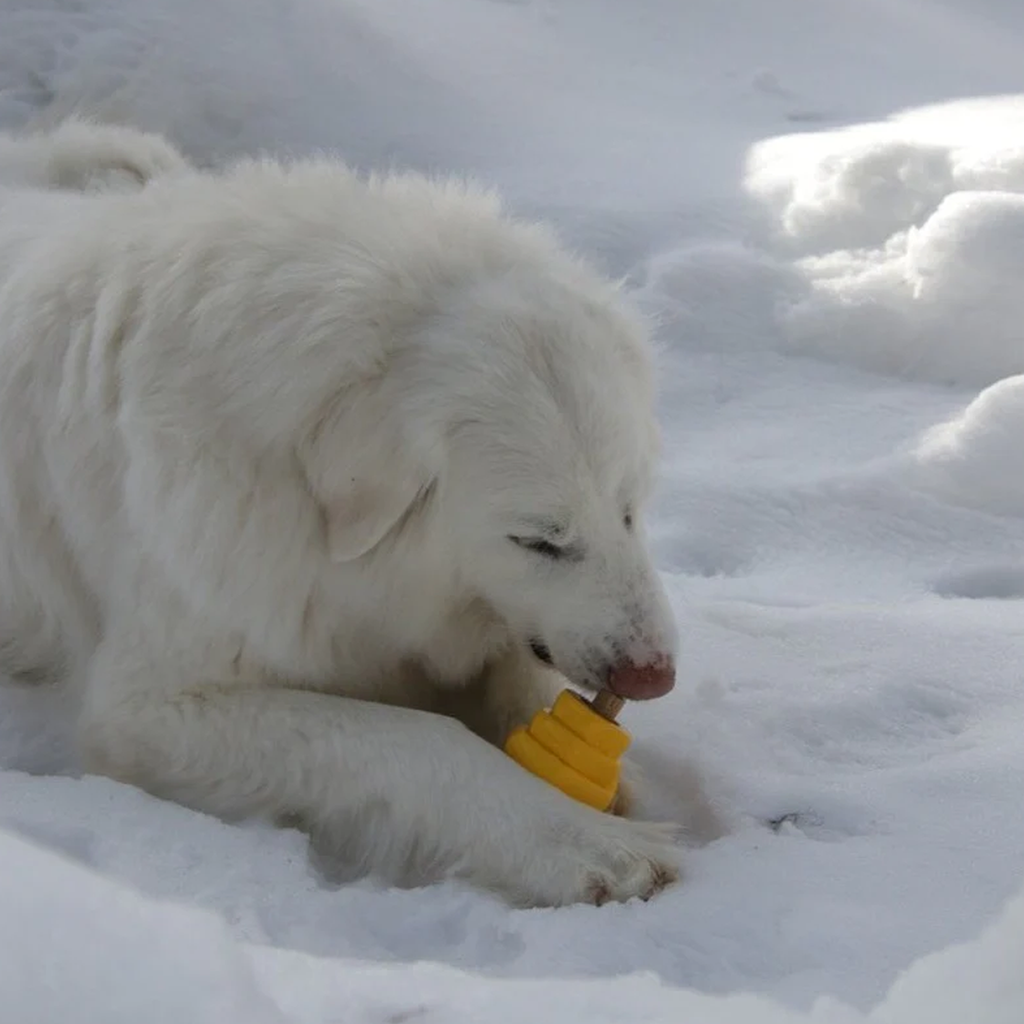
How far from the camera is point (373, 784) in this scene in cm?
230

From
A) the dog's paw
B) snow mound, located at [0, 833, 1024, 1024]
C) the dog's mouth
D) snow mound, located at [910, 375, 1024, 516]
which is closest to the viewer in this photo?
snow mound, located at [0, 833, 1024, 1024]

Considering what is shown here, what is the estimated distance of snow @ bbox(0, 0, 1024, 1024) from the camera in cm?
142

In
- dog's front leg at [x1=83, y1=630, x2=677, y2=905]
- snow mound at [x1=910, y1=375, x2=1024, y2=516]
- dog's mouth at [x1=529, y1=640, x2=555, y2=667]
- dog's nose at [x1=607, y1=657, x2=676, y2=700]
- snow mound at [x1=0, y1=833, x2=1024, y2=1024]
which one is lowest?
dog's front leg at [x1=83, y1=630, x2=677, y2=905]

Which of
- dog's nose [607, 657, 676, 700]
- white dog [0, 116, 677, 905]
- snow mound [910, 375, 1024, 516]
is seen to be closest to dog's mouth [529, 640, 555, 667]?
white dog [0, 116, 677, 905]

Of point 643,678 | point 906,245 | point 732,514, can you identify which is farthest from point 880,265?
point 643,678

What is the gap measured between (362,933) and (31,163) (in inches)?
106

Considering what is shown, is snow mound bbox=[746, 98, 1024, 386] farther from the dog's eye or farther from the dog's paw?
the dog's paw

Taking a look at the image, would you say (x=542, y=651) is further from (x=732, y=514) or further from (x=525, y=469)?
(x=732, y=514)

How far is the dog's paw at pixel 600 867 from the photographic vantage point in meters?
2.10

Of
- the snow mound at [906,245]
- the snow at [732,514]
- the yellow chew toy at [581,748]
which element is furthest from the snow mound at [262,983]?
the snow mound at [906,245]

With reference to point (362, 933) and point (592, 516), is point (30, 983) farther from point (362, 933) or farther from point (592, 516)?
point (592, 516)

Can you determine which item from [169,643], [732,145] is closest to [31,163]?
[169,643]

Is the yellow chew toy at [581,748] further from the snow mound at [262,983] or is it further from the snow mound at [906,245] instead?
the snow mound at [906,245]

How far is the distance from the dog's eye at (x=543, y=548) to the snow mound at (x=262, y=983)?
905mm
